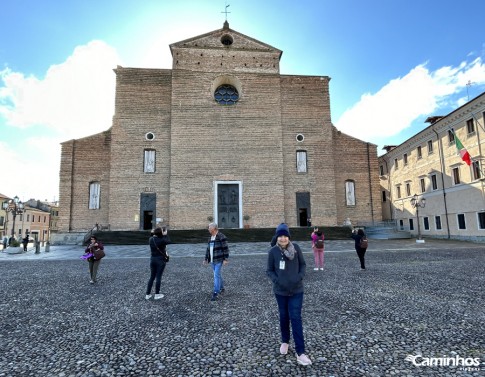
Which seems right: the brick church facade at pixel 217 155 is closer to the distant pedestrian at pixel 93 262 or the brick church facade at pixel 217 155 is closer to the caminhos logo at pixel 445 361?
the distant pedestrian at pixel 93 262

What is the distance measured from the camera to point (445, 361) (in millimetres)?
3391

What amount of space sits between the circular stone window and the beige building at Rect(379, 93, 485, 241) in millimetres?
20116

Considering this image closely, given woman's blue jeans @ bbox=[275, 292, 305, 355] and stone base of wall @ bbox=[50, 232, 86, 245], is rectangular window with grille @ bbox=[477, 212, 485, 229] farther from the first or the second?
stone base of wall @ bbox=[50, 232, 86, 245]

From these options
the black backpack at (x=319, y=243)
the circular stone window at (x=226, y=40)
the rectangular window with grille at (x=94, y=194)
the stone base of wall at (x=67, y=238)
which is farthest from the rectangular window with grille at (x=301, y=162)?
the stone base of wall at (x=67, y=238)

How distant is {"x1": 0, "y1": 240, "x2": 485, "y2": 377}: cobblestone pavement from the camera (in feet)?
10.9

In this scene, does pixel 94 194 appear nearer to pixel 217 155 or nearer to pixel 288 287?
pixel 217 155

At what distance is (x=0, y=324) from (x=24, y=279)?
16.0 feet

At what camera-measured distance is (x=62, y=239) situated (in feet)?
78.7

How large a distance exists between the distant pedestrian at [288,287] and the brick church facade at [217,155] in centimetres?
2147

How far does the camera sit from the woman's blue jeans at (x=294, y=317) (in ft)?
11.2

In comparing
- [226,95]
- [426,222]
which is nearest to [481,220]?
[426,222]

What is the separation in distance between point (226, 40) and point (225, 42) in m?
0.20

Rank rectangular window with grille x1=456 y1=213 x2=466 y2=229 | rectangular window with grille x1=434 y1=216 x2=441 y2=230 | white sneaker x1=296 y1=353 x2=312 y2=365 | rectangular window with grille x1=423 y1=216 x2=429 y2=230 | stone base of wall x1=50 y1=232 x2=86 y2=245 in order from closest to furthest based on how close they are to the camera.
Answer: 1. white sneaker x1=296 y1=353 x2=312 y2=365
2. rectangular window with grille x1=456 y1=213 x2=466 y2=229
3. stone base of wall x1=50 y1=232 x2=86 y2=245
4. rectangular window with grille x1=434 y1=216 x2=441 y2=230
5. rectangular window with grille x1=423 y1=216 x2=429 y2=230

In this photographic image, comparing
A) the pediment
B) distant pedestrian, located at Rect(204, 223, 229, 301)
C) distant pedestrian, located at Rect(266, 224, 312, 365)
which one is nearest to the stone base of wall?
the pediment
